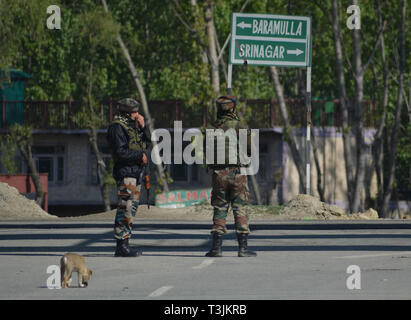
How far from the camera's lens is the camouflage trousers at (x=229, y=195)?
1129cm

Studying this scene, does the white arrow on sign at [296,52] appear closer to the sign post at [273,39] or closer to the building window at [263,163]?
the sign post at [273,39]

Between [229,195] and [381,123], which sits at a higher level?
[381,123]

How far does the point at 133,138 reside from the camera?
11.3 metres

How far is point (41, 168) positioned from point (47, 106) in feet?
10.9

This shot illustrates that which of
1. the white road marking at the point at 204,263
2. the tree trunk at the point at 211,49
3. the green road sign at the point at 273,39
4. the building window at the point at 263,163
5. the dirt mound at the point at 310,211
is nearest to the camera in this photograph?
the white road marking at the point at 204,263

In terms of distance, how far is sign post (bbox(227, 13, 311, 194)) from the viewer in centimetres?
2197

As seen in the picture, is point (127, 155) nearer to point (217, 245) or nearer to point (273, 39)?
point (217, 245)

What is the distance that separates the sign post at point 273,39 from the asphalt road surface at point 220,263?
6.29 metres

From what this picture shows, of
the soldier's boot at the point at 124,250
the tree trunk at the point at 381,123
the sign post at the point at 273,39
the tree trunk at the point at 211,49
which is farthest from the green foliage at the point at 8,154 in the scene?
the soldier's boot at the point at 124,250

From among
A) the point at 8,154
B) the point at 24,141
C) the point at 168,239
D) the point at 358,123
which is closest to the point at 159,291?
the point at 168,239

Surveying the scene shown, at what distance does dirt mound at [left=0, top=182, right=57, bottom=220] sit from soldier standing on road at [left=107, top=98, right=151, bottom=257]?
12008 mm

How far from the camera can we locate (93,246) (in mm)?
13016

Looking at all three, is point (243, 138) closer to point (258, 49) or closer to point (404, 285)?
point (404, 285)
